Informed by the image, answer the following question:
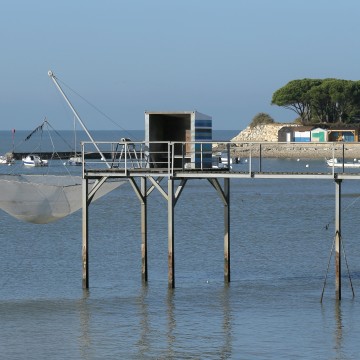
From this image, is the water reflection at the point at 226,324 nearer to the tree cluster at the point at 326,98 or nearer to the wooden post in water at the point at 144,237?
the wooden post in water at the point at 144,237

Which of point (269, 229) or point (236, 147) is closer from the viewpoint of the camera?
point (269, 229)

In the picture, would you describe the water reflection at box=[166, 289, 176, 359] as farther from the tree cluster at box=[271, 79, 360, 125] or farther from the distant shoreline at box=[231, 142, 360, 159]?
the tree cluster at box=[271, 79, 360, 125]

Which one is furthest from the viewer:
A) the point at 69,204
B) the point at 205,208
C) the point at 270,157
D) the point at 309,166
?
the point at 270,157

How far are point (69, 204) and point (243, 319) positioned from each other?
8301 mm

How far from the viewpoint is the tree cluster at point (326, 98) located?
19138cm

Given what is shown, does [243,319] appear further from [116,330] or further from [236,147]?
[236,147]

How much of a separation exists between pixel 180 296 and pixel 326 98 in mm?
158374

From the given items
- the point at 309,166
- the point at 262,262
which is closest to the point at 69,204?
the point at 262,262

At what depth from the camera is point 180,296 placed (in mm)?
39156

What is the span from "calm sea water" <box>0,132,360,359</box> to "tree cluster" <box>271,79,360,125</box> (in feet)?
411

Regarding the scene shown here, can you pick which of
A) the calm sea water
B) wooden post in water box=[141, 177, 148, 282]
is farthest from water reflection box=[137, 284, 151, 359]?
wooden post in water box=[141, 177, 148, 282]

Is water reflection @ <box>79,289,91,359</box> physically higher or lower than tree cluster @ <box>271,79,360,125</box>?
lower

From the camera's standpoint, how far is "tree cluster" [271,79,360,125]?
191375mm

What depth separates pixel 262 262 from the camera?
49031mm
